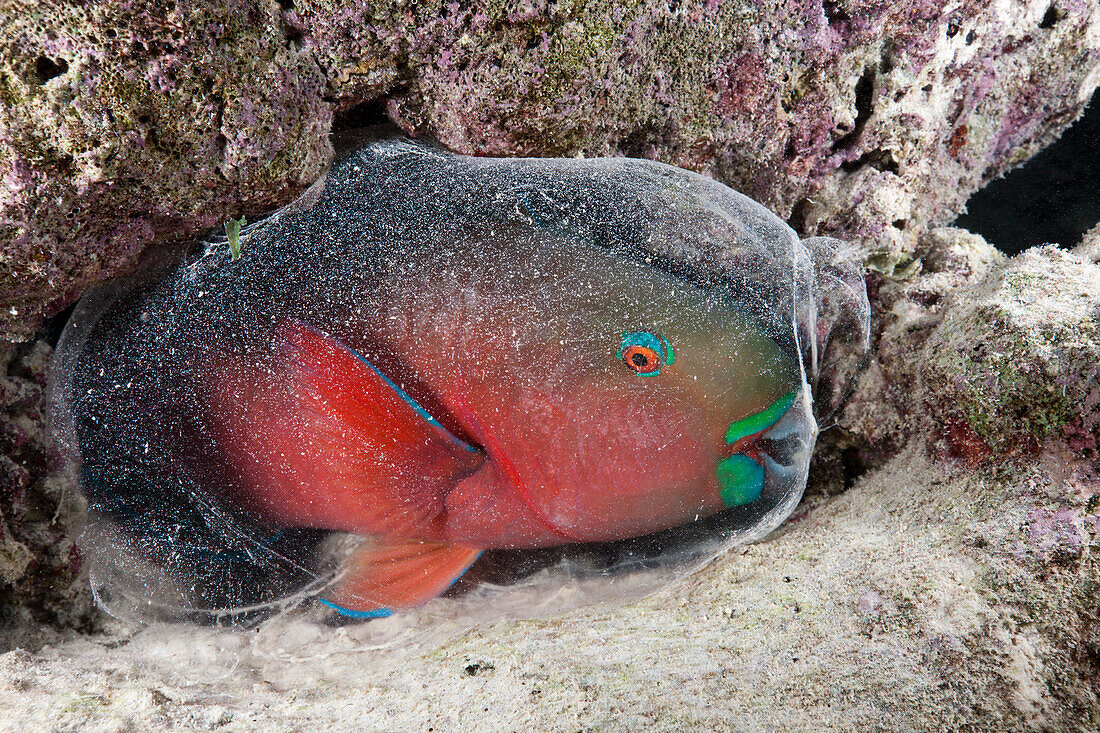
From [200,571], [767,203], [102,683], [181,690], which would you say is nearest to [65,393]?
[200,571]

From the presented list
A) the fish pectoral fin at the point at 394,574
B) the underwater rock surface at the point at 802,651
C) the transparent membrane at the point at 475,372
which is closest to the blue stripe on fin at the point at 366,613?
the fish pectoral fin at the point at 394,574

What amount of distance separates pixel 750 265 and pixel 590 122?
0.69m

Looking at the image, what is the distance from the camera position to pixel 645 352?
1.68 m

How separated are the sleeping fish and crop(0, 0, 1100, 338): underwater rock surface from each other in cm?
42

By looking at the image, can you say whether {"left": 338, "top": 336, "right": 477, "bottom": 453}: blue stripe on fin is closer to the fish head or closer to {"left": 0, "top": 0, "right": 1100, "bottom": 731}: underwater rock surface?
the fish head

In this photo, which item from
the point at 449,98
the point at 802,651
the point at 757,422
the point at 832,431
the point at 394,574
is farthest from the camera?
the point at 832,431

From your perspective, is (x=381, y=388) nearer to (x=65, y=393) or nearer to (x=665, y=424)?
(x=665, y=424)

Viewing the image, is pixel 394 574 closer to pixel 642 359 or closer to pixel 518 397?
pixel 518 397

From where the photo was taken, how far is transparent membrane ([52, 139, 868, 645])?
5.55 ft

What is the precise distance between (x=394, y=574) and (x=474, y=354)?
0.96 m

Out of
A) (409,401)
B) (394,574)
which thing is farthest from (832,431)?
(394,574)

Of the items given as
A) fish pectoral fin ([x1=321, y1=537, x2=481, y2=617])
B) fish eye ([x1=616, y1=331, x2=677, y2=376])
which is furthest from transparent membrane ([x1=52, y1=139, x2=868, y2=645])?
fish pectoral fin ([x1=321, y1=537, x2=481, y2=617])

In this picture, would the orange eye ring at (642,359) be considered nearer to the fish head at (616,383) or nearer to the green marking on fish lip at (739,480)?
the fish head at (616,383)

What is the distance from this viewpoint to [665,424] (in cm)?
171
